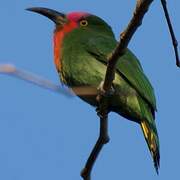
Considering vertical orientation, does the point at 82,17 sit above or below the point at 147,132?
above

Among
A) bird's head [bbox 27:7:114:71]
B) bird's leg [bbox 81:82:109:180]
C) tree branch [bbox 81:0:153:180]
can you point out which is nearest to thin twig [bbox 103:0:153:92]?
tree branch [bbox 81:0:153:180]

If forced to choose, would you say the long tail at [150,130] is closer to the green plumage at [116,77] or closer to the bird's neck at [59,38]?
the green plumage at [116,77]

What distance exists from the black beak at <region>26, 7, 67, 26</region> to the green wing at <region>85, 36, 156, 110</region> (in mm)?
565

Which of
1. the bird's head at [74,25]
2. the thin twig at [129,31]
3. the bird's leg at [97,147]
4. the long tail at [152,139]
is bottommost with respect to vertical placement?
the long tail at [152,139]

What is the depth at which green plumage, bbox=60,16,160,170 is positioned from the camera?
5.00 metres

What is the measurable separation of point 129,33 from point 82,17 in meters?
3.25

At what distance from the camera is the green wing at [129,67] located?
204 inches

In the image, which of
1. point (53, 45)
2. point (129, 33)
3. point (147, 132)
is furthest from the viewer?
point (53, 45)

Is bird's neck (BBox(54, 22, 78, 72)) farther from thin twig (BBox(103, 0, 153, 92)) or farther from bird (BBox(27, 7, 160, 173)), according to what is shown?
thin twig (BBox(103, 0, 153, 92))

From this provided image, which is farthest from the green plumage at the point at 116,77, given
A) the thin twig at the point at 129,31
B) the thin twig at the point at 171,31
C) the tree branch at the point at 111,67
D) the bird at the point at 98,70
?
the thin twig at the point at 171,31

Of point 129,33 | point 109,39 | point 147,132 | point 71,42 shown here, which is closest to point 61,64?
point 71,42

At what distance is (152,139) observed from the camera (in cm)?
482

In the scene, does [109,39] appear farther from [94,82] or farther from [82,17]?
[94,82]

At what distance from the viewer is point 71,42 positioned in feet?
18.5
